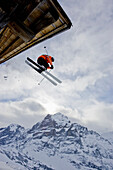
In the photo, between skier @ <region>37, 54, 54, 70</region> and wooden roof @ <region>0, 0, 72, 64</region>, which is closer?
wooden roof @ <region>0, 0, 72, 64</region>

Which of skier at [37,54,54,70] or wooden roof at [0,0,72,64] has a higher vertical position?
skier at [37,54,54,70]

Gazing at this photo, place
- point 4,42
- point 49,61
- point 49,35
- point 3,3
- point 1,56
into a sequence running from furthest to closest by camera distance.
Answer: point 49,61
point 1,56
point 4,42
point 49,35
point 3,3

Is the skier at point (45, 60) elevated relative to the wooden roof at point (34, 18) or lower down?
elevated

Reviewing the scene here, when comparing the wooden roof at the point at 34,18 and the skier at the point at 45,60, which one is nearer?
the wooden roof at the point at 34,18

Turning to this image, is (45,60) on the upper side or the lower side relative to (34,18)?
upper

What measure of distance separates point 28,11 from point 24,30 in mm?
391

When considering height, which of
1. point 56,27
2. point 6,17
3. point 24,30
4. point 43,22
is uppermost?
point 56,27

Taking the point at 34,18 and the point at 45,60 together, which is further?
the point at 45,60

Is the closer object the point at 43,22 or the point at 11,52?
the point at 43,22

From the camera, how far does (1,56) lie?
470 centimetres

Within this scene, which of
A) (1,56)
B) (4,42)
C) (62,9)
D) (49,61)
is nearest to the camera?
(62,9)

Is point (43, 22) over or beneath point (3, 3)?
over

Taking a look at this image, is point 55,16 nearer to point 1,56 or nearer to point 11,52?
point 11,52

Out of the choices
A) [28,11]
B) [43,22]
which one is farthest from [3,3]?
[43,22]
